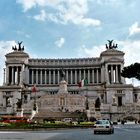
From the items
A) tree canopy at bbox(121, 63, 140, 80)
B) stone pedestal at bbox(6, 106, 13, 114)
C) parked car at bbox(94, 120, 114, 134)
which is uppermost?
tree canopy at bbox(121, 63, 140, 80)

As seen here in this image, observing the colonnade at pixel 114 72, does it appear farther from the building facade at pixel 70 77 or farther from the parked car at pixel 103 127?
the parked car at pixel 103 127

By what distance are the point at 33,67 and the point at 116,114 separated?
5447cm

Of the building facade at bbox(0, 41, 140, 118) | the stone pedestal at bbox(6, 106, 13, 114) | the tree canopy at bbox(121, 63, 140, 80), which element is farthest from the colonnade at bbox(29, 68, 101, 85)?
the tree canopy at bbox(121, 63, 140, 80)

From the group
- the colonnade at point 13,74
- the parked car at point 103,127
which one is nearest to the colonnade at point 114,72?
the colonnade at point 13,74

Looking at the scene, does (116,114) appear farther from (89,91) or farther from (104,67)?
(104,67)

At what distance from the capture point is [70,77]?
140 metres

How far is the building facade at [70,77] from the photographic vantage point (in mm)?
122938

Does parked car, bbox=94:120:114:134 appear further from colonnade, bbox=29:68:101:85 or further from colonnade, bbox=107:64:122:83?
colonnade, bbox=29:68:101:85

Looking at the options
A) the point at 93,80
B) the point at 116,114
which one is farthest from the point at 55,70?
the point at 116,114

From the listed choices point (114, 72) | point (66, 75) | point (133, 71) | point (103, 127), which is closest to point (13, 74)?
point (66, 75)

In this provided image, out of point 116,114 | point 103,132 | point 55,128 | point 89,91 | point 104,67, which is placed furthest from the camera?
point 104,67

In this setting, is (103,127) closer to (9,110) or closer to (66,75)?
(9,110)

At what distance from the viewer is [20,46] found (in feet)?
462

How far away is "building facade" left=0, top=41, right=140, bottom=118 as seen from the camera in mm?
122938
